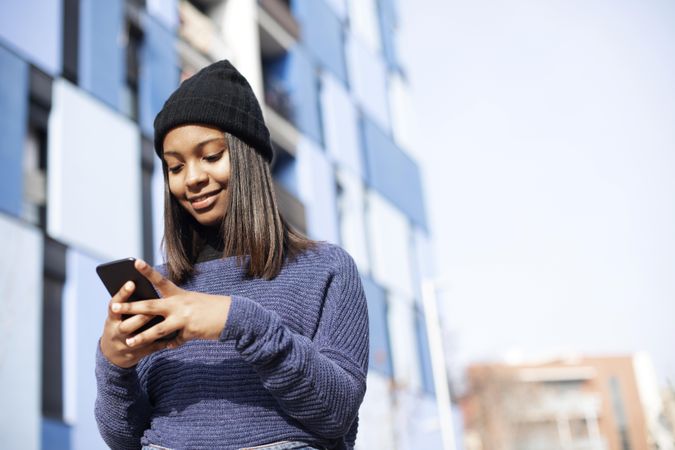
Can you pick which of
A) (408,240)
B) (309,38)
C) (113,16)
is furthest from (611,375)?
(113,16)

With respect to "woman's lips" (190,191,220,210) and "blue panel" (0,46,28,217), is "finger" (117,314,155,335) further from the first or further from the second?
"blue panel" (0,46,28,217)

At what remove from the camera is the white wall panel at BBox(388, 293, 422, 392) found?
1584cm

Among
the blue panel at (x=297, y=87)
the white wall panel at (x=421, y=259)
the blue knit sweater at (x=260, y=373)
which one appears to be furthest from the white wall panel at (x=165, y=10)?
the blue knit sweater at (x=260, y=373)

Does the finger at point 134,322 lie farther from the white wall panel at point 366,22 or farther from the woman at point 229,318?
the white wall panel at point 366,22

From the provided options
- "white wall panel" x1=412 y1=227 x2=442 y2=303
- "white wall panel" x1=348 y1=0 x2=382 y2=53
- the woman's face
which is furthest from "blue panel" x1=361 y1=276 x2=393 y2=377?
the woman's face

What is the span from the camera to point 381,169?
58.6 feet

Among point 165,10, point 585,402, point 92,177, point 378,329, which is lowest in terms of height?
point 378,329

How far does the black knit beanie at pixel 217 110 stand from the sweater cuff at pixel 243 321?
1.89ft

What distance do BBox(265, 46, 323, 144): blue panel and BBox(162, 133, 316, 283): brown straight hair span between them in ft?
42.2

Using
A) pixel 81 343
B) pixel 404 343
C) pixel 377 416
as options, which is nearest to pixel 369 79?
pixel 404 343

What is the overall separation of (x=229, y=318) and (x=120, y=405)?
1.44 ft

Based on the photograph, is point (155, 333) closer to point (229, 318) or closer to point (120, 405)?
point (229, 318)

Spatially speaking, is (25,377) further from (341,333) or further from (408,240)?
(408,240)

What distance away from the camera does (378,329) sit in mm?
15219
